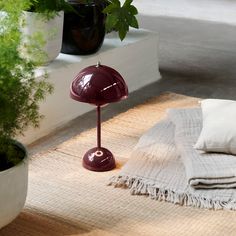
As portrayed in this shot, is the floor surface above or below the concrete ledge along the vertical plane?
below

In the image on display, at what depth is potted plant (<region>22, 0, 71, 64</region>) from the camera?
2256 millimetres

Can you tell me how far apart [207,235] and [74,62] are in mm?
1093

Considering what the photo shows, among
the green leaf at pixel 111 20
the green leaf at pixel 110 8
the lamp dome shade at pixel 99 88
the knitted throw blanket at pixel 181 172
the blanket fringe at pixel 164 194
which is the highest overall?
Answer: the green leaf at pixel 110 8

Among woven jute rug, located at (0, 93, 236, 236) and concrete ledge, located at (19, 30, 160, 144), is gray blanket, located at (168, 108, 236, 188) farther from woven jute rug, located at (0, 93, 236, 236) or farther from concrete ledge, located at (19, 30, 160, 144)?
concrete ledge, located at (19, 30, 160, 144)

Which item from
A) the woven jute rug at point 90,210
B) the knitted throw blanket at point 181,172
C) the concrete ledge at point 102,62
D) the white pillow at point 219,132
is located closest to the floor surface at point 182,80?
the concrete ledge at point 102,62

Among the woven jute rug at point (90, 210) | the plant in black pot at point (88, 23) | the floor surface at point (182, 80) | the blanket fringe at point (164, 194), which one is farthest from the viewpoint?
the plant in black pot at point (88, 23)

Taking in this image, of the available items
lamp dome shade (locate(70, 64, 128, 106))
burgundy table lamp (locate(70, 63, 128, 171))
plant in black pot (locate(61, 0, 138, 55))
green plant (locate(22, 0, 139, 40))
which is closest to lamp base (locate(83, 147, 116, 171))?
burgundy table lamp (locate(70, 63, 128, 171))

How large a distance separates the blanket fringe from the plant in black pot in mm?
831

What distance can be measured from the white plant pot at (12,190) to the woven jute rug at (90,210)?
0.11 m

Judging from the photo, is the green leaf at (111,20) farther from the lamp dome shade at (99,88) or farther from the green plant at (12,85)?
the green plant at (12,85)

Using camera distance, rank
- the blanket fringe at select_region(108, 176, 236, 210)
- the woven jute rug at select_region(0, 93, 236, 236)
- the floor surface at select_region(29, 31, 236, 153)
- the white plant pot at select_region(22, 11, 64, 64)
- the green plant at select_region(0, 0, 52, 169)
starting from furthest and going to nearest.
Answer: the floor surface at select_region(29, 31, 236, 153)
the white plant pot at select_region(22, 11, 64, 64)
the blanket fringe at select_region(108, 176, 236, 210)
the woven jute rug at select_region(0, 93, 236, 236)
the green plant at select_region(0, 0, 52, 169)

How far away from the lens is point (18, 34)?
A: 1.50 meters

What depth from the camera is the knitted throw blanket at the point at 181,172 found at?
1.75 m

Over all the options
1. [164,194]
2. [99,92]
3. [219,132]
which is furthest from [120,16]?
[164,194]
